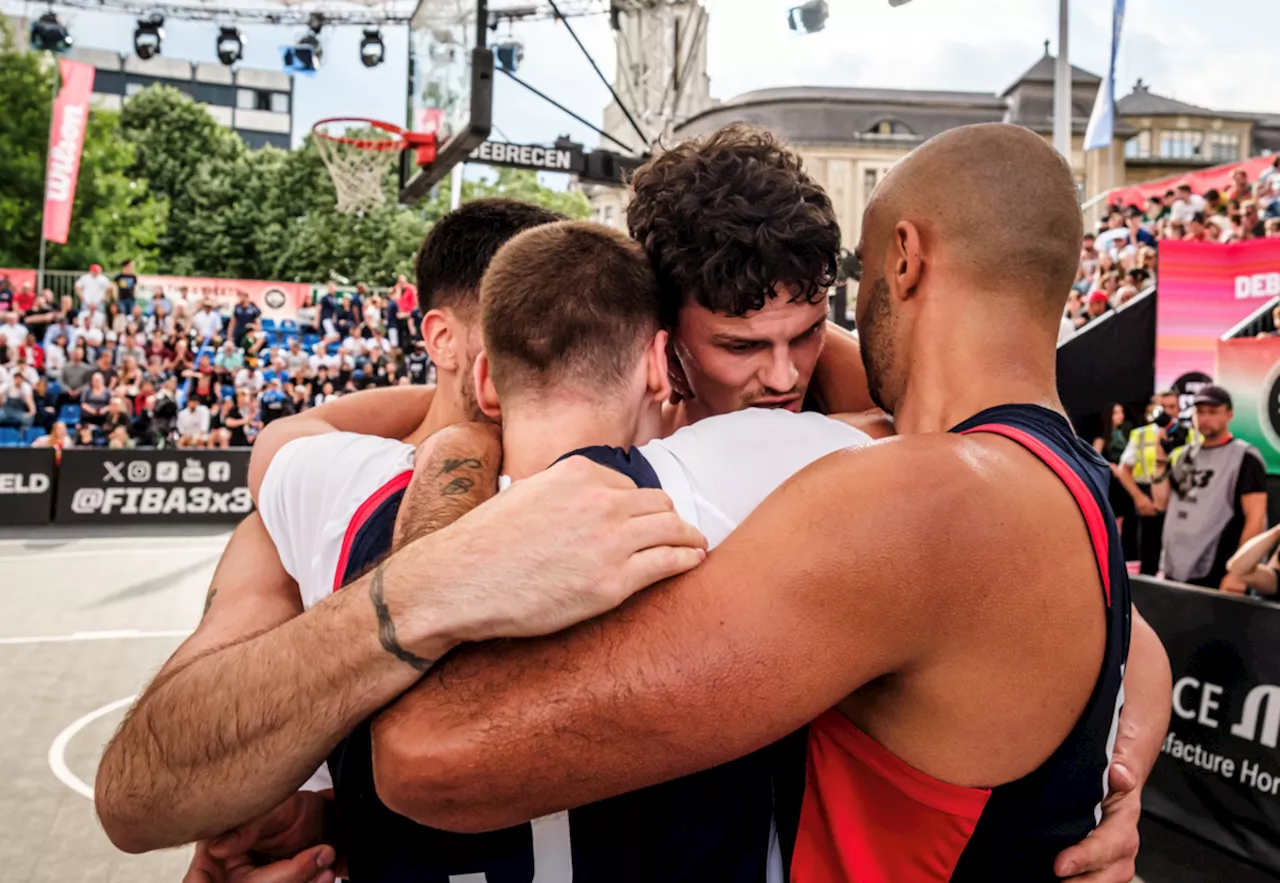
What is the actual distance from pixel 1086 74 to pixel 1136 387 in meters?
44.6

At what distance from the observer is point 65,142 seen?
21.8 meters

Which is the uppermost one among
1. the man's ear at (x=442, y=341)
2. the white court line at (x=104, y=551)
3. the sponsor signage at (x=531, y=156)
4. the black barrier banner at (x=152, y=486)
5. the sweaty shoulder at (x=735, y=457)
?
the sponsor signage at (x=531, y=156)

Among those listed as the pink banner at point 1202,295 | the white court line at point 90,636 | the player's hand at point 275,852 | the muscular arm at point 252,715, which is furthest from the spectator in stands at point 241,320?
the muscular arm at point 252,715

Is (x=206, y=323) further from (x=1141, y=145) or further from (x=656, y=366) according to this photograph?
(x=1141, y=145)

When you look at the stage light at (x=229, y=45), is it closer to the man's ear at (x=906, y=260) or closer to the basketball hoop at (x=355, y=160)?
the basketball hoop at (x=355, y=160)

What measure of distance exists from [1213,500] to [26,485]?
45.1ft

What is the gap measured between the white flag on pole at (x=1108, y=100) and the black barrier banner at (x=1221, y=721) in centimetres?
858

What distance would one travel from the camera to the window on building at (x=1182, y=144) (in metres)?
51.5

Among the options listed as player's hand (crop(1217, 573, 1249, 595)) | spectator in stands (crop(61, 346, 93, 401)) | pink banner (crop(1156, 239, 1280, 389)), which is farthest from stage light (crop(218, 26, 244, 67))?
player's hand (crop(1217, 573, 1249, 595))

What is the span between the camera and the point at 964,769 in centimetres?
129

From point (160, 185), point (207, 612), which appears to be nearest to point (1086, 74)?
point (160, 185)

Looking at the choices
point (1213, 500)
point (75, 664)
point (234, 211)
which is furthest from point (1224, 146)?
point (75, 664)

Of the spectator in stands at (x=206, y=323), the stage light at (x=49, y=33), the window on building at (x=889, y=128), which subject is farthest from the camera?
the window on building at (x=889, y=128)

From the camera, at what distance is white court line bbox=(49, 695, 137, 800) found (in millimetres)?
4969
